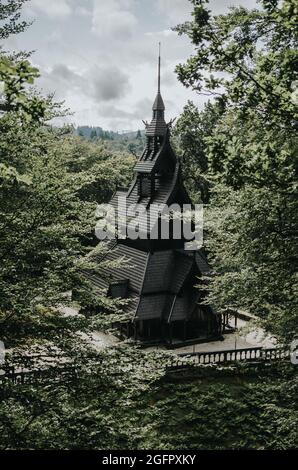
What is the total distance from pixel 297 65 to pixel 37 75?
20.0 feet

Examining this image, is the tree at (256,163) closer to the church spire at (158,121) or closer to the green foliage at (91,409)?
the green foliage at (91,409)

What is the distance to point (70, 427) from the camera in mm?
8445

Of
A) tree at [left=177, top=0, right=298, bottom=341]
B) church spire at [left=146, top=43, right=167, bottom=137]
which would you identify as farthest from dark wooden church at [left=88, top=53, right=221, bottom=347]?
tree at [left=177, top=0, right=298, bottom=341]

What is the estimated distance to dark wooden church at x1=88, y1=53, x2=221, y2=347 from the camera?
2511cm

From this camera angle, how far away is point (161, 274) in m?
26.3

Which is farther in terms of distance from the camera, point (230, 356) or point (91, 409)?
point (230, 356)

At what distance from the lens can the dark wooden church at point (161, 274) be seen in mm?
25109

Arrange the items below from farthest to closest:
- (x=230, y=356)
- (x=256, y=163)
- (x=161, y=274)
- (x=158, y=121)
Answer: (x=158, y=121), (x=161, y=274), (x=230, y=356), (x=256, y=163)

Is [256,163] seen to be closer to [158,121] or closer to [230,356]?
[230,356]

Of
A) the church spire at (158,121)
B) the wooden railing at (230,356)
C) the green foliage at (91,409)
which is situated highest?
the church spire at (158,121)

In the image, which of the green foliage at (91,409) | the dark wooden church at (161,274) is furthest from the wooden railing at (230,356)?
the green foliage at (91,409)

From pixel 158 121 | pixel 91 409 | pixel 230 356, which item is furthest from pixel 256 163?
pixel 158 121

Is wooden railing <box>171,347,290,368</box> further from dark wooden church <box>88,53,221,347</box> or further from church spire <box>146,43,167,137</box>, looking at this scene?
church spire <box>146,43,167,137</box>

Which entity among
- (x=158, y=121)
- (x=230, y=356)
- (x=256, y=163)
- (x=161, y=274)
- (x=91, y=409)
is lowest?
(x=230, y=356)
